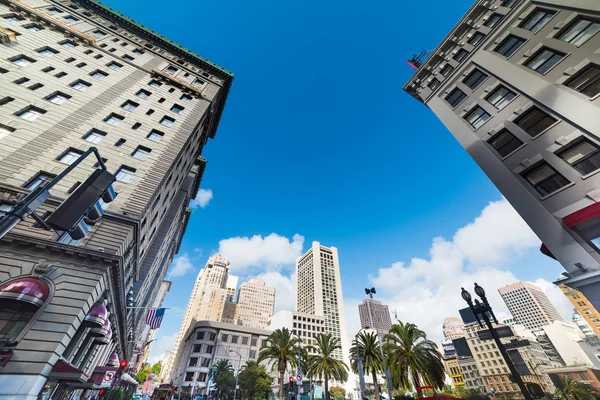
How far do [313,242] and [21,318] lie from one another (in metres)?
161

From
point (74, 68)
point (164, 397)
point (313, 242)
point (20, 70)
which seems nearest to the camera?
point (20, 70)

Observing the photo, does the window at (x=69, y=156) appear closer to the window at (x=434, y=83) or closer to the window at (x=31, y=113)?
the window at (x=31, y=113)

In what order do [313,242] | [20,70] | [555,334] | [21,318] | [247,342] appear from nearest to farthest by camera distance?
[21,318], [20,70], [247,342], [555,334], [313,242]

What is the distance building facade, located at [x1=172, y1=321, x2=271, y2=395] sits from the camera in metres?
74.5

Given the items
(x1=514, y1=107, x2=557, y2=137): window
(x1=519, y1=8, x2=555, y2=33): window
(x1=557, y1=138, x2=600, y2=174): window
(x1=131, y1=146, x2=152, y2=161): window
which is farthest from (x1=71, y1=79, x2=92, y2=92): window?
(x1=557, y1=138, x2=600, y2=174): window

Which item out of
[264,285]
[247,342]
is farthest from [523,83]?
[264,285]

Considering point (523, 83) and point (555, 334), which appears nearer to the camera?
point (523, 83)

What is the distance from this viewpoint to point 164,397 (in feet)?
192

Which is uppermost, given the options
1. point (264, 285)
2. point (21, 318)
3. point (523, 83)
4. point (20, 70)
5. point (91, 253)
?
point (264, 285)

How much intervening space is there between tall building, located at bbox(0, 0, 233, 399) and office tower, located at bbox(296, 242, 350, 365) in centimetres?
11588

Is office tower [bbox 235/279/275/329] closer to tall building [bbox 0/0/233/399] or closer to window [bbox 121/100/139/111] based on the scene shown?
tall building [bbox 0/0/233/399]

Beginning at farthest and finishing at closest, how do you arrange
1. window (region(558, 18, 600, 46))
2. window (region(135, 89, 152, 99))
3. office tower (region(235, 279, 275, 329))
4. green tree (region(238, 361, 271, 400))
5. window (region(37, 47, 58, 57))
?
office tower (region(235, 279, 275, 329)), green tree (region(238, 361, 271, 400)), window (region(135, 89, 152, 99)), window (region(37, 47, 58, 57)), window (region(558, 18, 600, 46))

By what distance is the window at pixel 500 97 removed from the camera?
66.9 ft

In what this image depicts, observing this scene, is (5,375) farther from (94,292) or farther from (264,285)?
(264,285)
